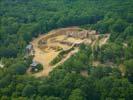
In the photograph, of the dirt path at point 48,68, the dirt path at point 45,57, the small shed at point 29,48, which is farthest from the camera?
the small shed at point 29,48

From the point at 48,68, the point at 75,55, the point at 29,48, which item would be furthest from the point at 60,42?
the point at 48,68

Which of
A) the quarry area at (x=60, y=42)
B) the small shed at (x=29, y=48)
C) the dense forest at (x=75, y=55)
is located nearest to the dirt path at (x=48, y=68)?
the quarry area at (x=60, y=42)

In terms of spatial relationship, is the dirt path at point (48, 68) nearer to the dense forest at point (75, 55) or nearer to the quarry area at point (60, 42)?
the quarry area at point (60, 42)

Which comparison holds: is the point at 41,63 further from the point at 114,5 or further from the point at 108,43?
the point at 114,5

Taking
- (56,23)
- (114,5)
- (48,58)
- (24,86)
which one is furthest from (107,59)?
(114,5)

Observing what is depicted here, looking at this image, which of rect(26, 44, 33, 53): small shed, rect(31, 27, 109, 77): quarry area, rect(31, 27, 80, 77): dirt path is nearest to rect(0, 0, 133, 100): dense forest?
rect(26, 44, 33, 53): small shed

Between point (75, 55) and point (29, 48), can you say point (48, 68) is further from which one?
point (29, 48)

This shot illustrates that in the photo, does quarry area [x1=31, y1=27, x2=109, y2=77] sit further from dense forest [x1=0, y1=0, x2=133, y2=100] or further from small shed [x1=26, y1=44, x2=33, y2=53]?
dense forest [x1=0, y1=0, x2=133, y2=100]
